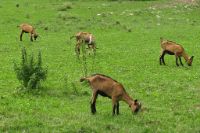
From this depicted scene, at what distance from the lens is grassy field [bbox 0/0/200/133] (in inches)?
496

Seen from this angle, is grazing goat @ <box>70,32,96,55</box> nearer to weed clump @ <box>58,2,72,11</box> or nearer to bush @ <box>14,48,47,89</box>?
bush @ <box>14,48,47,89</box>

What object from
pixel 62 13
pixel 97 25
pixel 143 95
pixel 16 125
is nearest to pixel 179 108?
pixel 143 95

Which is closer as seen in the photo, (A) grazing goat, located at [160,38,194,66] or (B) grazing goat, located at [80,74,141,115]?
(B) grazing goat, located at [80,74,141,115]

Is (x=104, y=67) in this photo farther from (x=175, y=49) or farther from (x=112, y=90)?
(x=112, y=90)

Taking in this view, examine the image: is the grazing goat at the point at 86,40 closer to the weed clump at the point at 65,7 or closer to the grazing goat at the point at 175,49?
the grazing goat at the point at 175,49

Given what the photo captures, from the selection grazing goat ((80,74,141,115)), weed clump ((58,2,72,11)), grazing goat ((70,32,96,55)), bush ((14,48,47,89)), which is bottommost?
weed clump ((58,2,72,11))

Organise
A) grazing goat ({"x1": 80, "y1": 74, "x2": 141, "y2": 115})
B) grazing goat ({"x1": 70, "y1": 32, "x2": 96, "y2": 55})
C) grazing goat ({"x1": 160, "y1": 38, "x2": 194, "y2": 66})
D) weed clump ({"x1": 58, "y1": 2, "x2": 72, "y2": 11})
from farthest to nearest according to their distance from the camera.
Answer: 1. weed clump ({"x1": 58, "y1": 2, "x2": 72, "y2": 11})
2. grazing goat ({"x1": 70, "y1": 32, "x2": 96, "y2": 55})
3. grazing goat ({"x1": 160, "y1": 38, "x2": 194, "y2": 66})
4. grazing goat ({"x1": 80, "y1": 74, "x2": 141, "y2": 115})

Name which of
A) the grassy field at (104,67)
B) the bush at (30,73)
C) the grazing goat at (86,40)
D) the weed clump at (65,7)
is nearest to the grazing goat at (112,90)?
the grassy field at (104,67)

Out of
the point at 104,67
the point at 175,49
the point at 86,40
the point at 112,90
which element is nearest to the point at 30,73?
the point at 112,90

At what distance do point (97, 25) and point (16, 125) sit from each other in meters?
25.3

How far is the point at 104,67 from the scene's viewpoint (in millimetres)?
21953

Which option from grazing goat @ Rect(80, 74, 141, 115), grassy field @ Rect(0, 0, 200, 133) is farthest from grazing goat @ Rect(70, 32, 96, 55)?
grazing goat @ Rect(80, 74, 141, 115)

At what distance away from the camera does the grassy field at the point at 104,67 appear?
12.6 m

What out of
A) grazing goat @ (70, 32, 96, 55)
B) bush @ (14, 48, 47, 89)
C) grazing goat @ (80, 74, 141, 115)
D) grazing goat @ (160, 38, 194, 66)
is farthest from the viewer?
grazing goat @ (70, 32, 96, 55)
